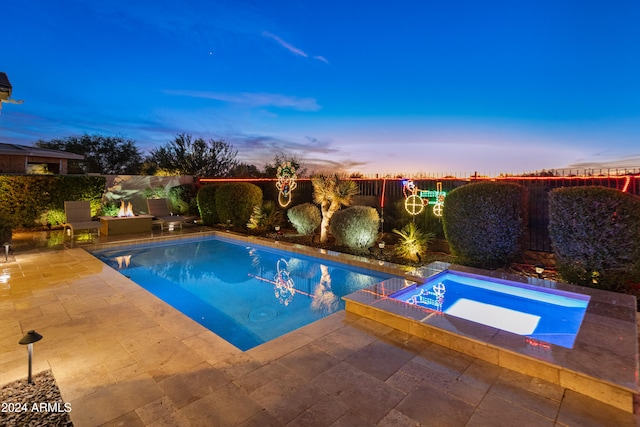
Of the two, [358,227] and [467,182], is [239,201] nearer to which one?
[358,227]

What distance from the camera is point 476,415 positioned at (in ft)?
6.96

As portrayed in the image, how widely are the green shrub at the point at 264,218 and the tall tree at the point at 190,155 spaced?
618 inches

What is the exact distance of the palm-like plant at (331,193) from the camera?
853 centimetres

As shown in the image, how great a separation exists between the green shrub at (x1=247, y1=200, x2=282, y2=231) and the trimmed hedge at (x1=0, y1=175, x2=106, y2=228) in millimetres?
6414

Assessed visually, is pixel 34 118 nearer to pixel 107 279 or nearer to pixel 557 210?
pixel 107 279

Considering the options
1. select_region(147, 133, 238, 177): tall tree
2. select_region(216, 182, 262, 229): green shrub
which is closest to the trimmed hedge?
select_region(216, 182, 262, 229): green shrub

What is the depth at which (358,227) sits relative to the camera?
7766mm

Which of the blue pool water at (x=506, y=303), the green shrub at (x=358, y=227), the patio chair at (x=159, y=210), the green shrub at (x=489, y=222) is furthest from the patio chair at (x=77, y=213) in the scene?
the green shrub at (x=489, y=222)

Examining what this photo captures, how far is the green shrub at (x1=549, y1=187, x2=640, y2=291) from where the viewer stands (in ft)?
14.3

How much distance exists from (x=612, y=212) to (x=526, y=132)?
5232 mm

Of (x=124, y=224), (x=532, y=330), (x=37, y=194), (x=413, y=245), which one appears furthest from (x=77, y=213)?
(x=532, y=330)

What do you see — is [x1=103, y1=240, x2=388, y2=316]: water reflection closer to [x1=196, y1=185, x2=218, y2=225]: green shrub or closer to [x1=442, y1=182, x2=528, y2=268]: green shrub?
[x1=442, y1=182, x2=528, y2=268]: green shrub

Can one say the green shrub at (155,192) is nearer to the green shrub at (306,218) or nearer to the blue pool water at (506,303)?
the green shrub at (306,218)

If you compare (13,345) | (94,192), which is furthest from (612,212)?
(94,192)
